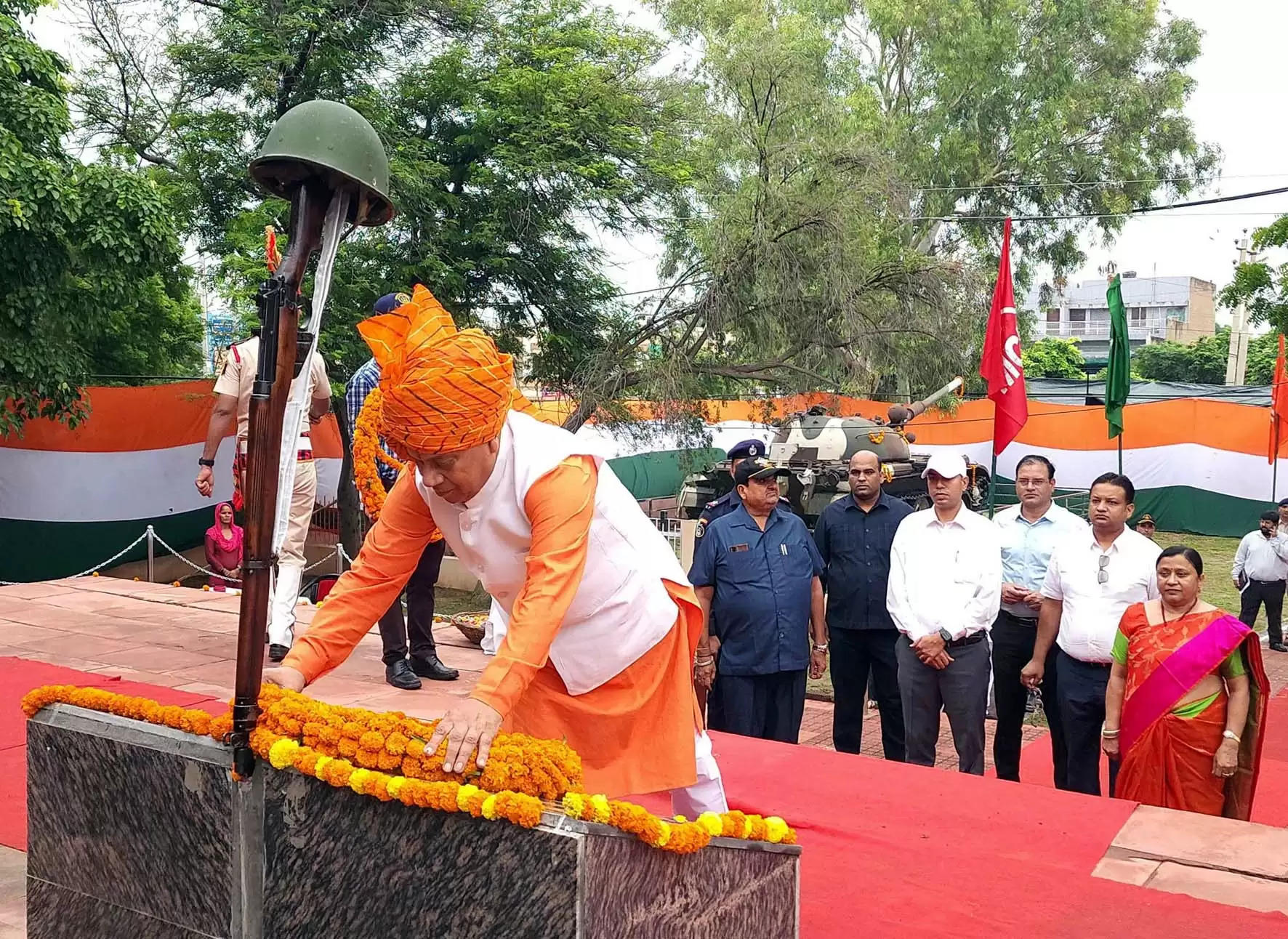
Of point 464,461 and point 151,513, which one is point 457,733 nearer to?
point 464,461

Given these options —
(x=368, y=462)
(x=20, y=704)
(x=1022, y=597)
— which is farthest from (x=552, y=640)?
(x=1022, y=597)

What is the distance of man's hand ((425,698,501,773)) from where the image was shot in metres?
2.01

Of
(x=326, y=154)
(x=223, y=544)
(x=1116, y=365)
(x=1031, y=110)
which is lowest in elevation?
(x=223, y=544)

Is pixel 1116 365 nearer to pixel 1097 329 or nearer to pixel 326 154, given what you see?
pixel 326 154

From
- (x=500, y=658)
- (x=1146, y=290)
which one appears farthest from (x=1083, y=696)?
(x=1146, y=290)

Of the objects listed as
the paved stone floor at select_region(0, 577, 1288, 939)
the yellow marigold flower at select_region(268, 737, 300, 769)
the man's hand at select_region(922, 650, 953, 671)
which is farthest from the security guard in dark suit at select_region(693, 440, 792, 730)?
the yellow marigold flower at select_region(268, 737, 300, 769)

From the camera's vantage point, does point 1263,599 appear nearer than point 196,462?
Yes

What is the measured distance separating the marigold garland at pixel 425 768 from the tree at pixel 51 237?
8.97m

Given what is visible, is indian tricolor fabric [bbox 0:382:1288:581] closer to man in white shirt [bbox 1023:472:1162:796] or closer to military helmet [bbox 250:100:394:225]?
man in white shirt [bbox 1023:472:1162:796]

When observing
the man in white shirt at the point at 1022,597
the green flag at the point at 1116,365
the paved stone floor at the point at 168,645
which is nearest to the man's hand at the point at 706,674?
the paved stone floor at the point at 168,645

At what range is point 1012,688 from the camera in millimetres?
5578

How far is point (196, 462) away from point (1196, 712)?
469 inches

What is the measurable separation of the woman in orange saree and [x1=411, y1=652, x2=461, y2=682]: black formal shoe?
2965 mm

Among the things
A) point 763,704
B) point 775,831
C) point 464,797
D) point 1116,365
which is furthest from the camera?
point 1116,365
